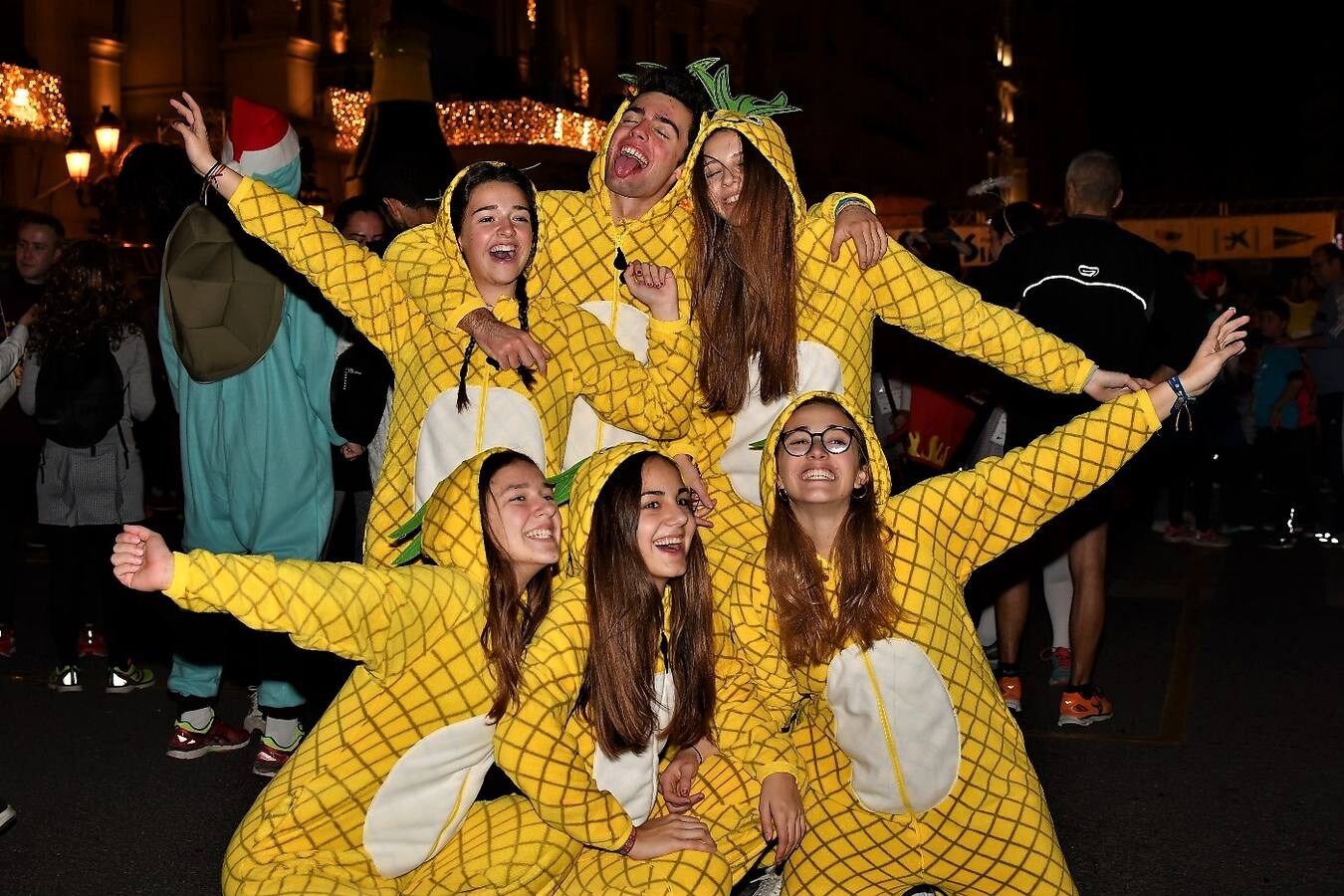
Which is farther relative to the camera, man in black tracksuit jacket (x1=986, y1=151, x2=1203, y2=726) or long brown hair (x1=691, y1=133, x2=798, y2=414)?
man in black tracksuit jacket (x1=986, y1=151, x2=1203, y2=726)

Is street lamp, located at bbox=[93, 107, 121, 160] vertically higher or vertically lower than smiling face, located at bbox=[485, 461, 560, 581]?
higher

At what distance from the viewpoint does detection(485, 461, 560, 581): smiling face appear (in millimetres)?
3840

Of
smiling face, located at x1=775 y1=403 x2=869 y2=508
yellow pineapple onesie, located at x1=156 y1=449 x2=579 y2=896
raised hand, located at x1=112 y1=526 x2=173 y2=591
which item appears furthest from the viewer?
smiling face, located at x1=775 y1=403 x2=869 y2=508

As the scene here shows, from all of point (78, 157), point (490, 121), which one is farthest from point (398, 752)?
point (490, 121)

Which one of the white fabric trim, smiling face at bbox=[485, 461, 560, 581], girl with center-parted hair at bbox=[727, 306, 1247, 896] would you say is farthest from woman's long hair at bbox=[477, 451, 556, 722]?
the white fabric trim

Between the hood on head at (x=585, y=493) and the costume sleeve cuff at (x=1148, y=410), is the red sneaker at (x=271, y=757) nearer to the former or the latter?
the hood on head at (x=585, y=493)

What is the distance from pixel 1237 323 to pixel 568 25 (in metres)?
25.0

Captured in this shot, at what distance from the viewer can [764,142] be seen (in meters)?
4.29

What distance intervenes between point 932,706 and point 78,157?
13.9 meters

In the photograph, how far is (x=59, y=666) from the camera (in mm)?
7164

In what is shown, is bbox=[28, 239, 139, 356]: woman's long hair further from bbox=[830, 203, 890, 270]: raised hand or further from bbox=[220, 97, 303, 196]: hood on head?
bbox=[830, 203, 890, 270]: raised hand

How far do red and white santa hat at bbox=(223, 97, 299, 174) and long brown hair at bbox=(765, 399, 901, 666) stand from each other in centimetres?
236

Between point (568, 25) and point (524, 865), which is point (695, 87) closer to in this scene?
point (524, 865)

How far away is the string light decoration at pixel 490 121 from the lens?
68.2 feet
